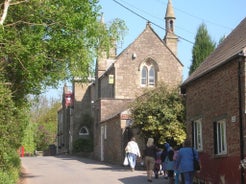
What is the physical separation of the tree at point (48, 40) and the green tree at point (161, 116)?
879 cm

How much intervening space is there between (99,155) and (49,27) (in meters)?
24.9

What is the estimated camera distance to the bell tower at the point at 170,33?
163 feet

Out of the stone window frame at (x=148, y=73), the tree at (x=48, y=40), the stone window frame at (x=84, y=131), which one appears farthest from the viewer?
the stone window frame at (x=84, y=131)

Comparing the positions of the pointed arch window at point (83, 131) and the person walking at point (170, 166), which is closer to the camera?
the person walking at point (170, 166)

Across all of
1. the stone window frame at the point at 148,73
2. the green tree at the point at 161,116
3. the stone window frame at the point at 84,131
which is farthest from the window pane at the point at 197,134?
the stone window frame at the point at 84,131

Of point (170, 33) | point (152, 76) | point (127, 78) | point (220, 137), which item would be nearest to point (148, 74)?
point (152, 76)

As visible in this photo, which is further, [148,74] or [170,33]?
[170,33]

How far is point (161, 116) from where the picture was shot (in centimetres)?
2591

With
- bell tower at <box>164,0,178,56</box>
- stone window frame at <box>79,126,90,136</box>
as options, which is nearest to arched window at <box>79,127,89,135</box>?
stone window frame at <box>79,126,90,136</box>

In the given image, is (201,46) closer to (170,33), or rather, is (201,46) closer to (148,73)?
(148,73)

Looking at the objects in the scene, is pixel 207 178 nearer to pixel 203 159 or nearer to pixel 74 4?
pixel 203 159

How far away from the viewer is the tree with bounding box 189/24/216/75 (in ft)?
138

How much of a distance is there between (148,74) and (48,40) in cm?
2926

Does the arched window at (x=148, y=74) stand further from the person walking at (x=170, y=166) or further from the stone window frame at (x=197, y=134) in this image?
the person walking at (x=170, y=166)
